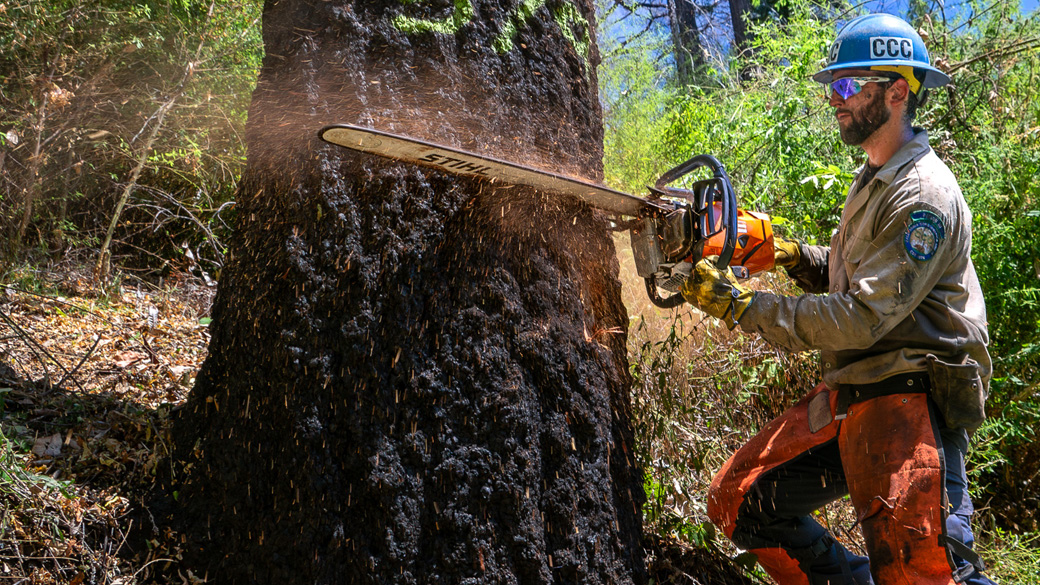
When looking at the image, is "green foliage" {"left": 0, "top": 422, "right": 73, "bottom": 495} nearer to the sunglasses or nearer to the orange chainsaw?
the orange chainsaw

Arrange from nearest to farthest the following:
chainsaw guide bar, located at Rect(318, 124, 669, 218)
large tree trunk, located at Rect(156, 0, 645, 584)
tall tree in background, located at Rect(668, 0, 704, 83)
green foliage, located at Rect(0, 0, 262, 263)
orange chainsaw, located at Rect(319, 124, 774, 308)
Result: chainsaw guide bar, located at Rect(318, 124, 669, 218), large tree trunk, located at Rect(156, 0, 645, 584), orange chainsaw, located at Rect(319, 124, 774, 308), green foliage, located at Rect(0, 0, 262, 263), tall tree in background, located at Rect(668, 0, 704, 83)

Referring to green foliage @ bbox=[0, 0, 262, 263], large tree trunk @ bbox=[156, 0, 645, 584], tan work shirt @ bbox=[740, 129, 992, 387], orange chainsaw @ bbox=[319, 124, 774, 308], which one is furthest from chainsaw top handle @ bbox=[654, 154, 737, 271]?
green foliage @ bbox=[0, 0, 262, 263]

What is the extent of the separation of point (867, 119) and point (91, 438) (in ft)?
9.82

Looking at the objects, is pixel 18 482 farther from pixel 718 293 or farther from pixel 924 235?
pixel 924 235

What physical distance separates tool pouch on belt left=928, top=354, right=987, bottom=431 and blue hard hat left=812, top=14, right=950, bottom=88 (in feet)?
3.18

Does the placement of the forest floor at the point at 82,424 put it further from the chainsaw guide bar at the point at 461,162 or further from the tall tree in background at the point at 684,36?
the tall tree in background at the point at 684,36

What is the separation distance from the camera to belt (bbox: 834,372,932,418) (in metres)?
2.25

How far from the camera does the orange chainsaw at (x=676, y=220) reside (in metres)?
2.20

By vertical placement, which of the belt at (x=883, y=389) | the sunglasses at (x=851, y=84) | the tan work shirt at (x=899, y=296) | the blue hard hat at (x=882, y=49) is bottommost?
the belt at (x=883, y=389)

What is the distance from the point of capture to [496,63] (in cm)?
229

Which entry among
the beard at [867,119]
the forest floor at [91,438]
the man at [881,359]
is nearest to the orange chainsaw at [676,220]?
the man at [881,359]

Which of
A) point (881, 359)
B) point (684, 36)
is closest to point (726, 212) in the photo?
point (881, 359)

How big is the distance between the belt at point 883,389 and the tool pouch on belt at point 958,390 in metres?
0.04

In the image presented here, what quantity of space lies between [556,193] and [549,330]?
441 mm
